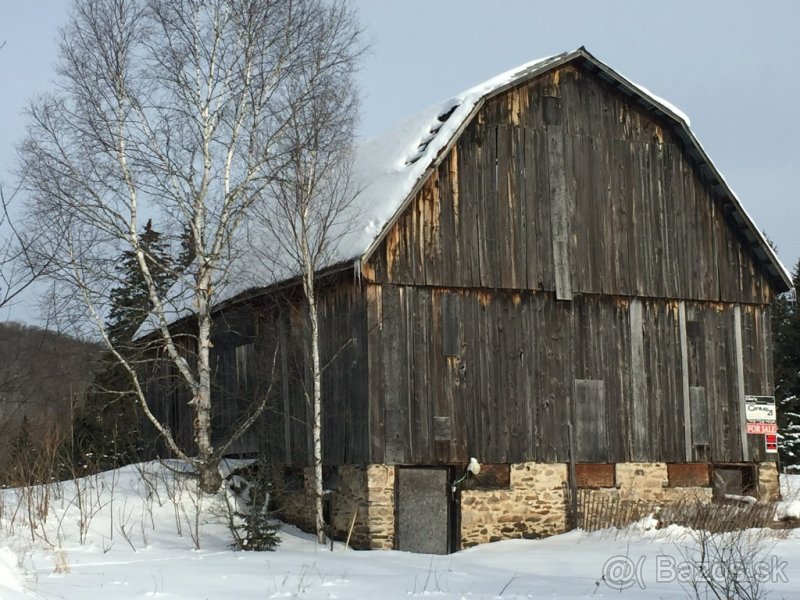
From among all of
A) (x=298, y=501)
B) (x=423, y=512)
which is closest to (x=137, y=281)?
(x=298, y=501)

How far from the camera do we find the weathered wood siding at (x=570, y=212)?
1986 centimetres

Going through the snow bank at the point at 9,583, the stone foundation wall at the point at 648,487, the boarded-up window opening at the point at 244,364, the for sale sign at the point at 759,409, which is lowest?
the snow bank at the point at 9,583

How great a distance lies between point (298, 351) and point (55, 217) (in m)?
4.78

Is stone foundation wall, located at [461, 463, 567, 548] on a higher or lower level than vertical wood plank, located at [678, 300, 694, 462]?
lower

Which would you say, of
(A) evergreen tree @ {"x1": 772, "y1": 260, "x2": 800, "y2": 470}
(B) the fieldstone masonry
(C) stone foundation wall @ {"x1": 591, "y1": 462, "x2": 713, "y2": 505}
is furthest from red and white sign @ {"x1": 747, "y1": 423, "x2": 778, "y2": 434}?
(A) evergreen tree @ {"x1": 772, "y1": 260, "x2": 800, "y2": 470}

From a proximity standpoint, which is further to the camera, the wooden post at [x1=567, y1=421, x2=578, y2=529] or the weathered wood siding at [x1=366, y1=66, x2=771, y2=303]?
the wooden post at [x1=567, y1=421, x2=578, y2=529]

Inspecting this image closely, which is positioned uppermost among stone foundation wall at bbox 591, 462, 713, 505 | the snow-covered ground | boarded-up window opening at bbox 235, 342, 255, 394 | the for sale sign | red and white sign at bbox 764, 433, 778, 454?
boarded-up window opening at bbox 235, 342, 255, 394

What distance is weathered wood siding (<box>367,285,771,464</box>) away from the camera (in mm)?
19281

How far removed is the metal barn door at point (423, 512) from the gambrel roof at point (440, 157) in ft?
12.1

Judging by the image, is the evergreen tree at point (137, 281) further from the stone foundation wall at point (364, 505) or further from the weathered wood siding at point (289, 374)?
Result: the stone foundation wall at point (364, 505)

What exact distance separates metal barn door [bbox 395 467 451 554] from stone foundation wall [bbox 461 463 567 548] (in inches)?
12.2

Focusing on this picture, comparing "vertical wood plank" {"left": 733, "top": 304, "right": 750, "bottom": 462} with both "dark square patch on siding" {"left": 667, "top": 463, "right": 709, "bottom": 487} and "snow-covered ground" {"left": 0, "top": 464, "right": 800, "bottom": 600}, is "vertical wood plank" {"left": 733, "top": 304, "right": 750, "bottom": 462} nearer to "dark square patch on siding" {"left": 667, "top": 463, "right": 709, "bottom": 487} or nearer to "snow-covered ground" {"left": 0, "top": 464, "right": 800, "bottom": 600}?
"dark square patch on siding" {"left": 667, "top": 463, "right": 709, "bottom": 487}

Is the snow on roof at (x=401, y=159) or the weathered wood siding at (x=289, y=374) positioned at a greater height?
the snow on roof at (x=401, y=159)

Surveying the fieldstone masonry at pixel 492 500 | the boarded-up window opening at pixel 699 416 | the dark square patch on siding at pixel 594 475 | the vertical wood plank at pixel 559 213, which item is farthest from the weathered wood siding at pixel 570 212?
the fieldstone masonry at pixel 492 500
